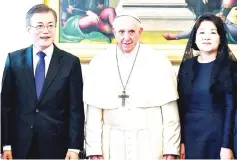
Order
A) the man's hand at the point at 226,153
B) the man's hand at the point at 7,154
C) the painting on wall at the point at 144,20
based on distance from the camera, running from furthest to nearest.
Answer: the painting on wall at the point at 144,20 < the man's hand at the point at 7,154 < the man's hand at the point at 226,153

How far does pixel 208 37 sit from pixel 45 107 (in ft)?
3.82

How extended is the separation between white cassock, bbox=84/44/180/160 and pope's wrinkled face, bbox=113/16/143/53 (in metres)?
0.12

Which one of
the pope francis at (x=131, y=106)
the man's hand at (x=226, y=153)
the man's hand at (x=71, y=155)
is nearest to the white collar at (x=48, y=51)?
the pope francis at (x=131, y=106)

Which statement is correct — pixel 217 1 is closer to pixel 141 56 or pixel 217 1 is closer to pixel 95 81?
pixel 141 56

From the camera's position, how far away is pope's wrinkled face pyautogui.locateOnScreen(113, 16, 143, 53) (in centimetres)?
274

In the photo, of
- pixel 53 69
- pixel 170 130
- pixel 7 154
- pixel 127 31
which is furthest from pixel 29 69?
pixel 170 130

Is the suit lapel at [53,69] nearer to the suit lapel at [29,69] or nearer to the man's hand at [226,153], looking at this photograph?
the suit lapel at [29,69]

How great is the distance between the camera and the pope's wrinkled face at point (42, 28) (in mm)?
2732

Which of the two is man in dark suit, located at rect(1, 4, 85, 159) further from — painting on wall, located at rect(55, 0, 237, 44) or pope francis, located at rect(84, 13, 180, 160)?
painting on wall, located at rect(55, 0, 237, 44)

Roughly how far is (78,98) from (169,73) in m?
0.65

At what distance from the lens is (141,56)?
2.89m

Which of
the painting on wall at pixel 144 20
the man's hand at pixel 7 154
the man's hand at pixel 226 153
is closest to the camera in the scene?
the man's hand at pixel 226 153

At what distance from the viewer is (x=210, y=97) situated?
2.70 metres

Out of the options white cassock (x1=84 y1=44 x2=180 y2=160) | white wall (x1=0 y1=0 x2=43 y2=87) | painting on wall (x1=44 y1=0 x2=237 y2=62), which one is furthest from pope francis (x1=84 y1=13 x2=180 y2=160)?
white wall (x1=0 y1=0 x2=43 y2=87)
